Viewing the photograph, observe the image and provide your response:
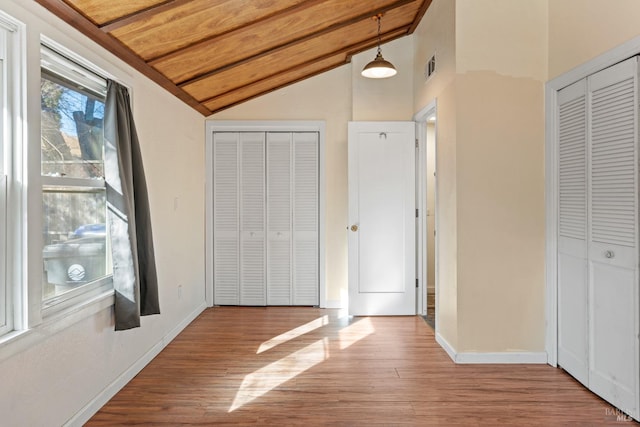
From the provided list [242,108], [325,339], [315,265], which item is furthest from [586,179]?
[242,108]

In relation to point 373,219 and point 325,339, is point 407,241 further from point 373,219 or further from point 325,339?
point 325,339

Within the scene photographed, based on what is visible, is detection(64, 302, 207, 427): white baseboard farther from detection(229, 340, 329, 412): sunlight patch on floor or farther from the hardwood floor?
detection(229, 340, 329, 412): sunlight patch on floor

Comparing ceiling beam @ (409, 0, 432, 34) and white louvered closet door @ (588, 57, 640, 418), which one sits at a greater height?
ceiling beam @ (409, 0, 432, 34)

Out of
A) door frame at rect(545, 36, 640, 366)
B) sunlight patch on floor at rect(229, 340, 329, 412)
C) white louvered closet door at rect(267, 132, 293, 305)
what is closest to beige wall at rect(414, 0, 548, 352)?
door frame at rect(545, 36, 640, 366)

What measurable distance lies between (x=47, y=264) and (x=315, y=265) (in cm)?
312

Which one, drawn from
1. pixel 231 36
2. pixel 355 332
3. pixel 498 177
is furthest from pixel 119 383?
pixel 498 177

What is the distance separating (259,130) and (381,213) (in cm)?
170

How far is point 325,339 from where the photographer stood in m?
3.82

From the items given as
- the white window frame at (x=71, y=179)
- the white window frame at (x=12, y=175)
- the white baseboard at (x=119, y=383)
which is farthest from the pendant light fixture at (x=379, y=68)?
the white baseboard at (x=119, y=383)

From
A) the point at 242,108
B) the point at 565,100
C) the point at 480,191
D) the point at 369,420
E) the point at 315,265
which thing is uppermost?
the point at 242,108

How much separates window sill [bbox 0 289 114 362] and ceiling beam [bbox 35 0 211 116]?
1515 millimetres

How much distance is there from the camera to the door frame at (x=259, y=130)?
4918 millimetres

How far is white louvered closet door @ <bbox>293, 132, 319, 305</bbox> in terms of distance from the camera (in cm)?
495

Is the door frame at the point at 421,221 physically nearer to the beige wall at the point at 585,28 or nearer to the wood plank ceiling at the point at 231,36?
the wood plank ceiling at the point at 231,36
